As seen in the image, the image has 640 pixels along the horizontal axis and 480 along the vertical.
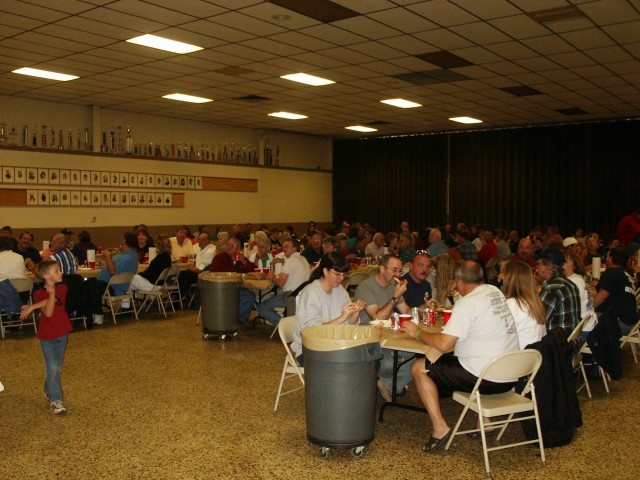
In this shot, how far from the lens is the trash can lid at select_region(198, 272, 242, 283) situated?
7902 millimetres

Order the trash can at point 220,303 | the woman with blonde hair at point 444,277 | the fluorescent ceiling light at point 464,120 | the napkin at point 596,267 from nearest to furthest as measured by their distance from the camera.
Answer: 1. the woman with blonde hair at point 444,277
2. the trash can at point 220,303
3. the napkin at point 596,267
4. the fluorescent ceiling light at point 464,120

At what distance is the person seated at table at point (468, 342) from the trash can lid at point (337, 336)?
37 cm

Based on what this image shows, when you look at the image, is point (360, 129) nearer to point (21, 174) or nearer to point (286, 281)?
point (21, 174)

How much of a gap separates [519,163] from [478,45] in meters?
8.65

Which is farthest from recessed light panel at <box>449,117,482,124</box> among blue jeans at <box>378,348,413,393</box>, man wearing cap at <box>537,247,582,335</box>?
blue jeans at <box>378,348,413,393</box>

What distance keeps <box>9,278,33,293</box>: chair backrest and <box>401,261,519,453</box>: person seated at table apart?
5579mm

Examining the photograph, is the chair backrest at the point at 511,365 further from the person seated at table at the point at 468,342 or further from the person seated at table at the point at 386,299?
the person seated at table at the point at 386,299

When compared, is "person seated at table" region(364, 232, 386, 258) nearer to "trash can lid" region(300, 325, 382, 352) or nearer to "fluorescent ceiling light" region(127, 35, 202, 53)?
"fluorescent ceiling light" region(127, 35, 202, 53)

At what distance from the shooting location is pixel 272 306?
810 centimetres

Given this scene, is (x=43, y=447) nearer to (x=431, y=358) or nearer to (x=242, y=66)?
(x=431, y=358)

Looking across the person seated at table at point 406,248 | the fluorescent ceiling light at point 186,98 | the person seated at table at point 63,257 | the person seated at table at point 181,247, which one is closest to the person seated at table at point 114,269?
the person seated at table at point 63,257

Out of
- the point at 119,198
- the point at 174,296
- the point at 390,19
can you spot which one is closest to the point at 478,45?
the point at 390,19

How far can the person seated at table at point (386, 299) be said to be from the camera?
5383mm

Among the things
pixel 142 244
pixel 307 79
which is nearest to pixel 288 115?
pixel 307 79
